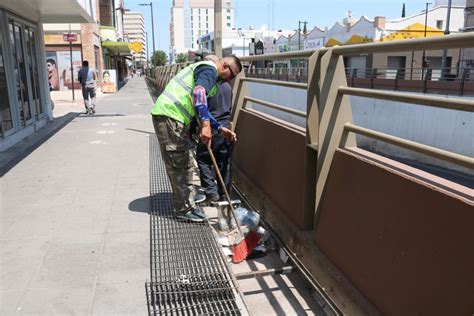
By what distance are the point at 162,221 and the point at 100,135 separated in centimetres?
665

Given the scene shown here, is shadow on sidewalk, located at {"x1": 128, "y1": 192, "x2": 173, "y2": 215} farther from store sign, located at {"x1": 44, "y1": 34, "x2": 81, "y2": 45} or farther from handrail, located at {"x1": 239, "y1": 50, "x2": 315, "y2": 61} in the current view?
store sign, located at {"x1": 44, "y1": 34, "x2": 81, "y2": 45}

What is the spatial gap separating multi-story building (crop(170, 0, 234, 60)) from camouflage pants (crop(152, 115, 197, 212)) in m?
160

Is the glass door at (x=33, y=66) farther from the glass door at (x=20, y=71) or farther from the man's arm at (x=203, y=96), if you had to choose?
the man's arm at (x=203, y=96)

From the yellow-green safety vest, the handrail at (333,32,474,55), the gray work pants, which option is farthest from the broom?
the gray work pants

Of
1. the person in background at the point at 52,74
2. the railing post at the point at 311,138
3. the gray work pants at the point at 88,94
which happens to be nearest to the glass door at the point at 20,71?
the gray work pants at the point at 88,94

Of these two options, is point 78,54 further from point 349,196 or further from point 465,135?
point 349,196

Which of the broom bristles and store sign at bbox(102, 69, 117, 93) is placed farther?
store sign at bbox(102, 69, 117, 93)

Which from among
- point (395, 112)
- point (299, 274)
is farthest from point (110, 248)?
point (395, 112)

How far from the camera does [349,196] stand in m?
3.12

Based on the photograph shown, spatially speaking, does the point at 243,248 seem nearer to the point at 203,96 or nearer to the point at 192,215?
the point at 192,215

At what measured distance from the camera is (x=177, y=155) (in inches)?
182

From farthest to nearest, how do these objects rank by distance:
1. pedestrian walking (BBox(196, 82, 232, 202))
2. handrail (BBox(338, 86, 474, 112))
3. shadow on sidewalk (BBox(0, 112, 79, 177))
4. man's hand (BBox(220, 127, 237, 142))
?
1. shadow on sidewalk (BBox(0, 112, 79, 177))
2. pedestrian walking (BBox(196, 82, 232, 202))
3. man's hand (BBox(220, 127, 237, 142))
4. handrail (BBox(338, 86, 474, 112))

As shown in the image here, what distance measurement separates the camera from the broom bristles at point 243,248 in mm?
4184

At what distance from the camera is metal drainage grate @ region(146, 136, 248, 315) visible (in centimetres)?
322
